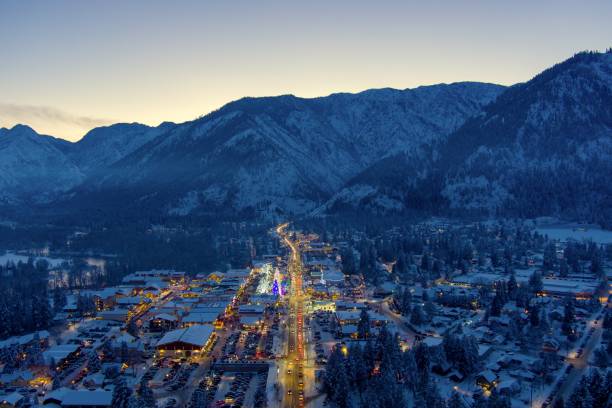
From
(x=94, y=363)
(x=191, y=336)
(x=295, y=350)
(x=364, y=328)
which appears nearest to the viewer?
(x=94, y=363)

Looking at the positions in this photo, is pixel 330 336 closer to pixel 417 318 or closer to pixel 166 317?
pixel 417 318

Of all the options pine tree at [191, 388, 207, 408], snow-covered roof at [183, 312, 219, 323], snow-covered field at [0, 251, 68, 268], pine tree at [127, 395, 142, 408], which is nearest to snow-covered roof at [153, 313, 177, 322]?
snow-covered roof at [183, 312, 219, 323]

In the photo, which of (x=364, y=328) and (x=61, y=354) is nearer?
(x=61, y=354)

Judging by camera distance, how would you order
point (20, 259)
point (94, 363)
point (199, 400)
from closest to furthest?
point (199, 400)
point (94, 363)
point (20, 259)

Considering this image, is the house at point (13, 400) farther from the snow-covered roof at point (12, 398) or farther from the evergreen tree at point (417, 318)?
the evergreen tree at point (417, 318)

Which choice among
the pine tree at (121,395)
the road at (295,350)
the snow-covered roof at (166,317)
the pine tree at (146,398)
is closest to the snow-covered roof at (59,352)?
the snow-covered roof at (166,317)

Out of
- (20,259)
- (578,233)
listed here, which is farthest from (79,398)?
(578,233)

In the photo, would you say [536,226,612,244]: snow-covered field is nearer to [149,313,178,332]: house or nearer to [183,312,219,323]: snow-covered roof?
[183,312,219,323]: snow-covered roof
